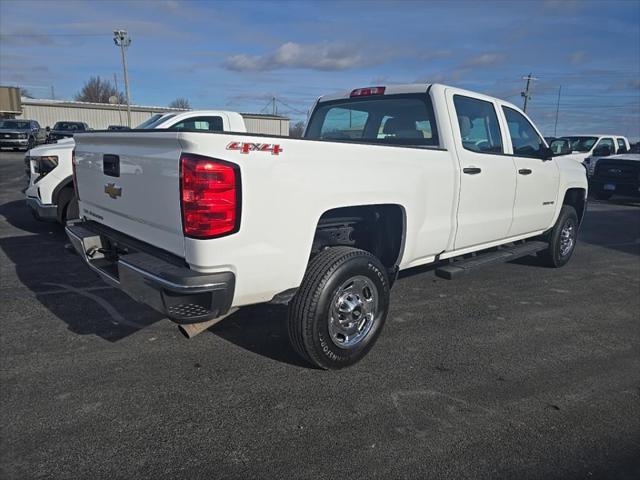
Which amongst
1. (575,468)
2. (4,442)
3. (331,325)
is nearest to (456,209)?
(331,325)

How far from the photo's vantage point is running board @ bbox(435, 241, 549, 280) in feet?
14.2

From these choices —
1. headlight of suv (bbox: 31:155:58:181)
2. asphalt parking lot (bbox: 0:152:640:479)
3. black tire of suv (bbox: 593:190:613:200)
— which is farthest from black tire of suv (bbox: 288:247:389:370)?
black tire of suv (bbox: 593:190:613:200)

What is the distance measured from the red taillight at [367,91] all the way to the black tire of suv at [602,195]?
42.5 feet

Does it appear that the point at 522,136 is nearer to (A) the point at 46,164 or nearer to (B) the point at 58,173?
(B) the point at 58,173

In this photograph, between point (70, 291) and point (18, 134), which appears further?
point (18, 134)

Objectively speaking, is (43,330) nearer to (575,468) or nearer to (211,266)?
(211,266)

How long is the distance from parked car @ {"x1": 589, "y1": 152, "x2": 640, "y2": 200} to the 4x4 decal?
47.5ft

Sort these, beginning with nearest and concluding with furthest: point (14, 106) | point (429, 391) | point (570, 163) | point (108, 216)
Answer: point (429, 391) → point (108, 216) → point (570, 163) → point (14, 106)

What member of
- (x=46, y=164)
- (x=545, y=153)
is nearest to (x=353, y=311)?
(x=545, y=153)

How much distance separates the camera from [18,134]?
25359 millimetres

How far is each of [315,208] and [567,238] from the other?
4936 mm

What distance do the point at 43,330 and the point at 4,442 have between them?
62.5 inches

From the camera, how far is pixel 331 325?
3281 millimetres

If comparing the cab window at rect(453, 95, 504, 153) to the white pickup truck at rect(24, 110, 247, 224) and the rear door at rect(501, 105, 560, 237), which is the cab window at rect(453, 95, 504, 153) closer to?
the rear door at rect(501, 105, 560, 237)
